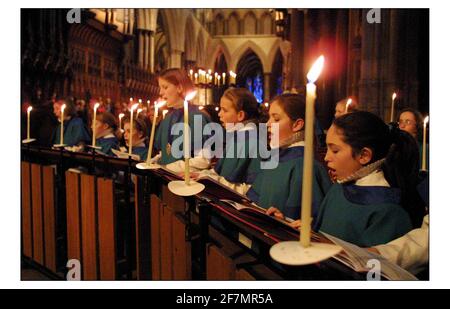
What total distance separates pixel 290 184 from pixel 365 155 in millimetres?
491

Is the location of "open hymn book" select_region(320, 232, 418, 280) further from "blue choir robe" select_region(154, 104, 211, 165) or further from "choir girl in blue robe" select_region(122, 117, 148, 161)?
"choir girl in blue robe" select_region(122, 117, 148, 161)

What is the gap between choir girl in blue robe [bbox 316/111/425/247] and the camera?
1.44m

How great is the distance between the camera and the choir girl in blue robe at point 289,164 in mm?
1893

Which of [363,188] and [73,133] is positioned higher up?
[73,133]

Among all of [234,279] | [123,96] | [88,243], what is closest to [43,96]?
[123,96]

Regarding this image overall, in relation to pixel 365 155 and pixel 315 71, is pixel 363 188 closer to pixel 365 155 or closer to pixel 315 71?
pixel 365 155

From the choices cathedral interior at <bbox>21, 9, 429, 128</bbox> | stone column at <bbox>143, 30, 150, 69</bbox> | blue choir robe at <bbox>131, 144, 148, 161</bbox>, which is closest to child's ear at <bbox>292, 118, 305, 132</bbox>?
cathedral interior at <bbox>21, 9, 429, 128</bbox>

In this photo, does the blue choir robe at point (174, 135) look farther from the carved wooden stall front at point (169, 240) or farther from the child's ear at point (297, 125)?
the child's ear at point (297, 125)

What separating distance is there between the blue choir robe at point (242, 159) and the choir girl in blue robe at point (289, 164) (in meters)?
0.57

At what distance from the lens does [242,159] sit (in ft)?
8.71

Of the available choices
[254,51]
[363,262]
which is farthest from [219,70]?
[254,51]
